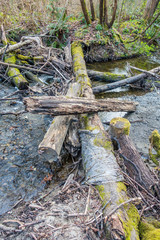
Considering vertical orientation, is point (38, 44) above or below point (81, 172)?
above

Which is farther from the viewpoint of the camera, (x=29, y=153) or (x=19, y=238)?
(x=29, y=153)

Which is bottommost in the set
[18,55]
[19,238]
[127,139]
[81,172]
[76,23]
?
[81,172]

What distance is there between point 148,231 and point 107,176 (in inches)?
30.1

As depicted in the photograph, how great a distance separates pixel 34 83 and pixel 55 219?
203 inches

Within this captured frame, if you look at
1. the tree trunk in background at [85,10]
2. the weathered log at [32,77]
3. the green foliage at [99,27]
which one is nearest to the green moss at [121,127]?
the weathered log at [32,77]

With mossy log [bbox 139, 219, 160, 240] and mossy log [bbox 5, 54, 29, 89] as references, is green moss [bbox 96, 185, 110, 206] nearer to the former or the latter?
mossy log [bbox 139, 219, 160, 240]

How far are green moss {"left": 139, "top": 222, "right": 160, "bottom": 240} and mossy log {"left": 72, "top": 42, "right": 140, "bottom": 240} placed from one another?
0.08 metres

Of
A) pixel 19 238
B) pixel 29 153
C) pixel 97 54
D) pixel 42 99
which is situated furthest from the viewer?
pixel 97 54

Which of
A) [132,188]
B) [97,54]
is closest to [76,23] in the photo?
[97,54]

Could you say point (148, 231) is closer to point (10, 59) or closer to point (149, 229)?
point (149, 229)

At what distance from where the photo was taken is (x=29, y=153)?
332 centimetres

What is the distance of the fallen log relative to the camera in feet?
8.89

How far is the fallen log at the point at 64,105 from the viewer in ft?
8.89

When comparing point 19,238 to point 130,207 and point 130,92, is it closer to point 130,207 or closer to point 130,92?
point 130,207
